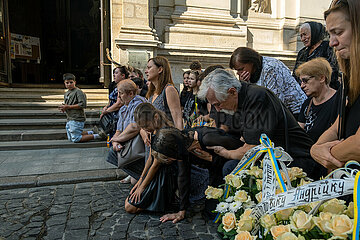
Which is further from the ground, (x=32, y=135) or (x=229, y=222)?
(x=229, y=222)

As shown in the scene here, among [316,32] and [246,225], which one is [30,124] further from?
[246,225]

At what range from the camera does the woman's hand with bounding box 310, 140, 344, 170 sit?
1500mm

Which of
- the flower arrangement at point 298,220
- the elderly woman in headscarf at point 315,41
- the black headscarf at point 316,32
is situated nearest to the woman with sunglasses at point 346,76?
the flower arrangement at point 298,220

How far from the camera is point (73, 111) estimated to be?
6.48m

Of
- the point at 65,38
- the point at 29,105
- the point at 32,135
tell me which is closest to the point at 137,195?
the point at 32,135

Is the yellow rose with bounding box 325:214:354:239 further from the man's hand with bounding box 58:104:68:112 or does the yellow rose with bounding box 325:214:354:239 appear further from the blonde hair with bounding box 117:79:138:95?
the man's hand with bounding box 58:104:68:112

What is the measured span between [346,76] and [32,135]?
6515mm

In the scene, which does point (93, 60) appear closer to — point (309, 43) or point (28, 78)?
point (28, 78)

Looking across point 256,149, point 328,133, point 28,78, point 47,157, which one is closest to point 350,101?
point 328,133

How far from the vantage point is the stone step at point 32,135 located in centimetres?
635

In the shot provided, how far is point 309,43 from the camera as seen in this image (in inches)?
158

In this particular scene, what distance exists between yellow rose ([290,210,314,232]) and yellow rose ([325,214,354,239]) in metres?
0.06

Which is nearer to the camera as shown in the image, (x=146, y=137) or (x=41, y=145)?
(x=146, y=137)

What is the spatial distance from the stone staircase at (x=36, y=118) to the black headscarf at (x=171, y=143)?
12.9ft
